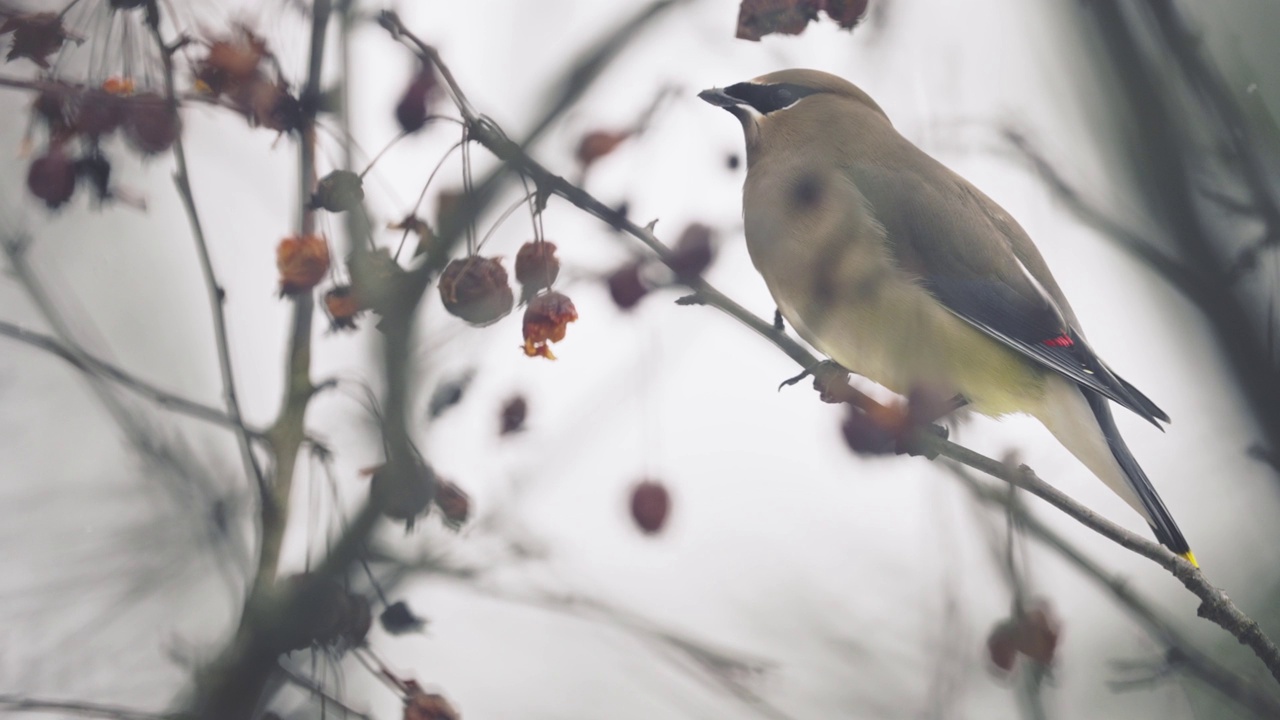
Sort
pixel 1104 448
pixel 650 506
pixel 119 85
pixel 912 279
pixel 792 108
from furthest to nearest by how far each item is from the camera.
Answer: pixel 792 108 → pixel 912 279 → pixel 1104 448 → pixel 650 506 → pixel 119 85

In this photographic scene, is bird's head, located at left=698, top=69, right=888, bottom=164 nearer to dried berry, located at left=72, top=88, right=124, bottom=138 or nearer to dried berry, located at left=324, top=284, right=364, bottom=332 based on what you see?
dried berry, located at left=324, top=284, right=364, bottom=332

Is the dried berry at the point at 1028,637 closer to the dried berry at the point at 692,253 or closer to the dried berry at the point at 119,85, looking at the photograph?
the dried berry at the point at 692,253

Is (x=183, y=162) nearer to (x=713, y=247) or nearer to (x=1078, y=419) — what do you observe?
(x=713, y=247)

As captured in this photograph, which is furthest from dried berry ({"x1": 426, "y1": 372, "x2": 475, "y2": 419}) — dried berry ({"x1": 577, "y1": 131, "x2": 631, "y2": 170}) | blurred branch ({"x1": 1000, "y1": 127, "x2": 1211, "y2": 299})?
blurred branch ({"x1": 1000, "y1": 127, "x2": 1211, "y2": 299})

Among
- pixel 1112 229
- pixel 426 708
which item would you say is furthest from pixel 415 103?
pixel 1112 229

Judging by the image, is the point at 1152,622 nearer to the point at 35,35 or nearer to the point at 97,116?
the point at 97,116

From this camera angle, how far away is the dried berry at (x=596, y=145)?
192cm

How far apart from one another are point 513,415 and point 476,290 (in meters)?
0.44

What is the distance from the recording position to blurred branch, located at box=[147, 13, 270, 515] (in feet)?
5.05

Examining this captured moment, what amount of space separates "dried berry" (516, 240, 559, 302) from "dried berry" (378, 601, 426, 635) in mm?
502

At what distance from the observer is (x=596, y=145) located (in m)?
1.93

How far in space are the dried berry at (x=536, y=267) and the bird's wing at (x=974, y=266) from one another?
100 cm

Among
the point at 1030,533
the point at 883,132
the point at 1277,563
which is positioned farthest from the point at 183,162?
the point at 1277,563

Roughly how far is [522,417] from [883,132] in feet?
4.05
